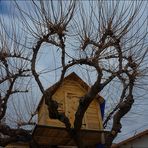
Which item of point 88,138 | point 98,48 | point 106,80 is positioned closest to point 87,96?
point 106,80

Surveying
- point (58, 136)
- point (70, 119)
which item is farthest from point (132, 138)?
point (58, 136)

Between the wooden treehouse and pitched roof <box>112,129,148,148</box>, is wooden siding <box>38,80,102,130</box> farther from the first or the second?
pitched roof <box>112,129,148,148</box>

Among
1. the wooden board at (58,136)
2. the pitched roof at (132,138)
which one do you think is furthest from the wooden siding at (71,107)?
the pitched roof at (132,138)

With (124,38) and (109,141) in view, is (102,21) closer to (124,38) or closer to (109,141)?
(124,38)

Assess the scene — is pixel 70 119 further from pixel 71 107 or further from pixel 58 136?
pixel 58 136

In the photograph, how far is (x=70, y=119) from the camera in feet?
44.6

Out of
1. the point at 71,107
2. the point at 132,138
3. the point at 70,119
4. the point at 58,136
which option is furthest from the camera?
the point at 132,138

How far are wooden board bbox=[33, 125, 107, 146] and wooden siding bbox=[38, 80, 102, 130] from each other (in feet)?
3.71

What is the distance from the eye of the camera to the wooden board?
36.3 ft

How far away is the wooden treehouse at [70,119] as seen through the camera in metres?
11.5

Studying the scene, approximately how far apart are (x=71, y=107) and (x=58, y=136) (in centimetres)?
241

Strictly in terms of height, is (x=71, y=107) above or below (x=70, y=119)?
above

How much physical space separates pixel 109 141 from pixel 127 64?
7.13 feet

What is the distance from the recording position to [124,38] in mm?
10008
